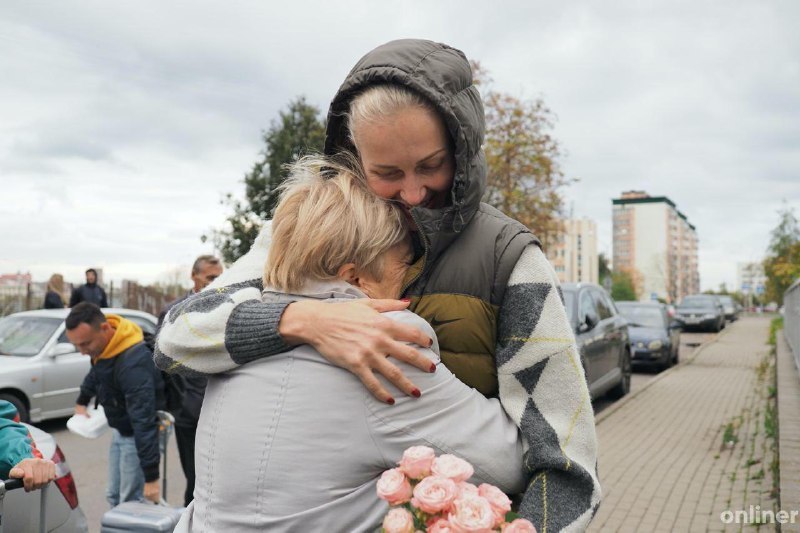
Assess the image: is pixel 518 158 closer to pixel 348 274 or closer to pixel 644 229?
pixel 348 274

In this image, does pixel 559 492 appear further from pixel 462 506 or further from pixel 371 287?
pixel 371 287

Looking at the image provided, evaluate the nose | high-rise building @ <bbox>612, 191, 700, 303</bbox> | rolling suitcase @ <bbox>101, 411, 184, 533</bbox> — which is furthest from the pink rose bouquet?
high-rise building @ <bbox>612, 191, 700, 303</bbox>

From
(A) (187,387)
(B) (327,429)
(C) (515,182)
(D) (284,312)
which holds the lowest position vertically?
(A) (187,387)

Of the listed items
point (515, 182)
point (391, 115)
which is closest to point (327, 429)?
point (391, 115)

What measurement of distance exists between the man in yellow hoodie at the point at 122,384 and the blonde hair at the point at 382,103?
387 cm

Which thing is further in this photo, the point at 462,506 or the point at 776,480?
the point at 776,480

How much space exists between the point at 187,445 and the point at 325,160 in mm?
4257

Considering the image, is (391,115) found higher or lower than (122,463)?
higher

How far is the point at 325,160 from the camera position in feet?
6.00

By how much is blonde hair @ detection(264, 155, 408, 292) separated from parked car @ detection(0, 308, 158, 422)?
7.28 meters

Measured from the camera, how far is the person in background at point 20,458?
9.40ft

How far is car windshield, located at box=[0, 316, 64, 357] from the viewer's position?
8984 millimetres

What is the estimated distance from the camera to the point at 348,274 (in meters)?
1.55

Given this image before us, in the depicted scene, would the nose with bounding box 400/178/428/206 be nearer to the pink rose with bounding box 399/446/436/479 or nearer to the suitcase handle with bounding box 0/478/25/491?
the pink rose with bounding box 399/446/436/479
